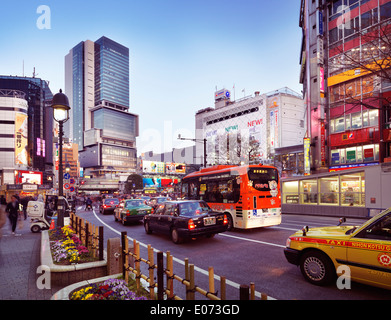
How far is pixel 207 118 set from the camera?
337ft

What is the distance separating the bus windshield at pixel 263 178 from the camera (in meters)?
12.0

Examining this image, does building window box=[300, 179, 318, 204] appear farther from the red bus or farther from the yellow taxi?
the yellow taxi

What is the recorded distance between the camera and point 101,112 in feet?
563

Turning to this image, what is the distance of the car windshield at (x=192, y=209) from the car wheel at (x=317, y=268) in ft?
16.1

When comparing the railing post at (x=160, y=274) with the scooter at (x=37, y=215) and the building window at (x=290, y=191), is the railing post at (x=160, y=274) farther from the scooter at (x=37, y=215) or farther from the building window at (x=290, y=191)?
the building window at (x=290, y=191)


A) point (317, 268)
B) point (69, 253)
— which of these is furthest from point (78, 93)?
point (317, 268)

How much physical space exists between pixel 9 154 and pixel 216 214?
74.1 meters

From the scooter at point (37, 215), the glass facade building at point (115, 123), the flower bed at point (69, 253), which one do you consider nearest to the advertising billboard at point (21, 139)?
the scooter at point (37, 215)

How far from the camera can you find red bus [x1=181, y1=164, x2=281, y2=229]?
38.3ft

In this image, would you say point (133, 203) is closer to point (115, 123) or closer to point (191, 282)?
point (191, 282)

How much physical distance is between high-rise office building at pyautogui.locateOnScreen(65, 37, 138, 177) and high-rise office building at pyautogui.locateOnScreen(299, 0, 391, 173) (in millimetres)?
144527

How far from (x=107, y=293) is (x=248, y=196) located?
27.6ft
